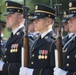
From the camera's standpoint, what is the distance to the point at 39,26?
24.8 ft

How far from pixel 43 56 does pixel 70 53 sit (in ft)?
1.71

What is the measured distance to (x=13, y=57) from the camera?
8.04 metres

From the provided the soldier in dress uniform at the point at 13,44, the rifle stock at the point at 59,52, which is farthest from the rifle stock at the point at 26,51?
the rifle stock at the point at 59,52

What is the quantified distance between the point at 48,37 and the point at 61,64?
2.20 ft

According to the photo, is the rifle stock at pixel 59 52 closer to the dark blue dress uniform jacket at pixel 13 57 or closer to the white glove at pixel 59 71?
the white glove at pixel 59 71

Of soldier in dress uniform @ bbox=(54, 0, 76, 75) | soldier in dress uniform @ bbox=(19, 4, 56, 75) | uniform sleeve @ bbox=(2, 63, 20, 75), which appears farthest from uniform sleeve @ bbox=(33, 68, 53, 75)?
uniform sleeve @ bbox=(2, 63, 20, 75)

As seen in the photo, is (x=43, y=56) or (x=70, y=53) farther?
(x=43, y=56)

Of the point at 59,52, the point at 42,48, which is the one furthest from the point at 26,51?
the point at 59,52

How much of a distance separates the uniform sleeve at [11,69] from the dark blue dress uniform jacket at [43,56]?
0.37 meters

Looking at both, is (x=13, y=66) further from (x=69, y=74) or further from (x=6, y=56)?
(x=69, y=74)

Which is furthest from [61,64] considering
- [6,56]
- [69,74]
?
[6,56]

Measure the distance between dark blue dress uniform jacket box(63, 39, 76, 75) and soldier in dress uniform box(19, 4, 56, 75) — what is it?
24 centimetres

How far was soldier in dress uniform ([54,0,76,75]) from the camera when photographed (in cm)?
707

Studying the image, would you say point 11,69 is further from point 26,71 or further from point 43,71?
point 43,71
